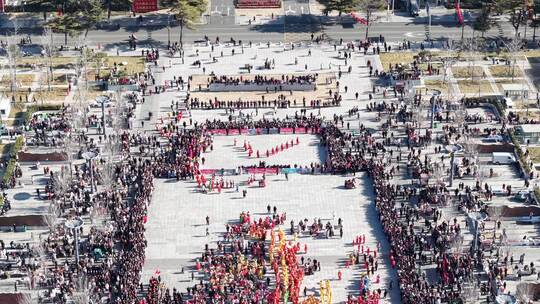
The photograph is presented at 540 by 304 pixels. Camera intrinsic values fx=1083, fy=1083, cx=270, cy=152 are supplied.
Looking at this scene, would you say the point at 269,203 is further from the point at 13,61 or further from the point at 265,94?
the point at 13,61

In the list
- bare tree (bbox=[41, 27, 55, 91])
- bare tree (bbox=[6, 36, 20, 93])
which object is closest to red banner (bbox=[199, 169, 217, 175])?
bare tree (bbox=[41, 27, 55, 91])

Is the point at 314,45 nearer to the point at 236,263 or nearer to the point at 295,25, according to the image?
the point at 295,25

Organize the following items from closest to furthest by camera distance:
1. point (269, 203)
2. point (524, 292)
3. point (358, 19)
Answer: point (524, 292), point (269, 203), point (358, 19)

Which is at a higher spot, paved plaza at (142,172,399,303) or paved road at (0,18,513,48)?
paved road at (0,18,513,48)

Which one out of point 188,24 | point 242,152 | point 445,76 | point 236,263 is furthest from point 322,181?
point 188,24

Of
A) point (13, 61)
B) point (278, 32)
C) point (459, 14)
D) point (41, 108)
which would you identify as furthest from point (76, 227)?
point (459, 14)

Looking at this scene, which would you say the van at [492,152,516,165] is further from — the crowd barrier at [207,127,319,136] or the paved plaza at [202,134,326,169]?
the crowd barrier at [207,127,319,136]

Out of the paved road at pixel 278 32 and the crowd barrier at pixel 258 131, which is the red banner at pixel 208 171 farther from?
the paved road at pixel 278 32

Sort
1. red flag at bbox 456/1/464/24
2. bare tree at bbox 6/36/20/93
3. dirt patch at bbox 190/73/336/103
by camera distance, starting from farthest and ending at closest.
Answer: red flag at bbox 456/1/464/24 < bare tree at bbox 6/36/20/93 < dirt patch at bbox 190/73/336/103

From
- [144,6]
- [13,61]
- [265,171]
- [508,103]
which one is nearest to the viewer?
[265,171]

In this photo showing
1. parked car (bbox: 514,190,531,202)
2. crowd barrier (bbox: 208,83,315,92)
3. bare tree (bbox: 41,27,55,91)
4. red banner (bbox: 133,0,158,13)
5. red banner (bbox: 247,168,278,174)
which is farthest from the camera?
red banner (bbox: 133,0,158,13)

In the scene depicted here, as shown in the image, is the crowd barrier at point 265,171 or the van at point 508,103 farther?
the van at point 508,103

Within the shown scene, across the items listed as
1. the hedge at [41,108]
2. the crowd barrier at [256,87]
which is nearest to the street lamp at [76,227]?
the hedge at [41,108]
